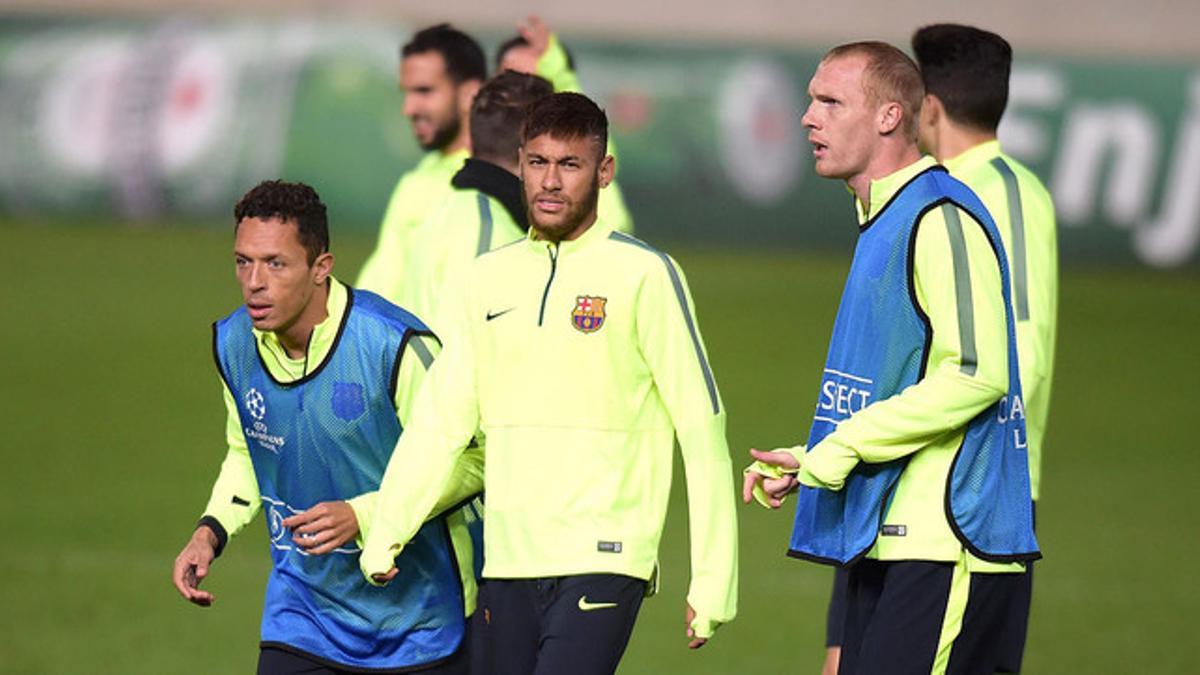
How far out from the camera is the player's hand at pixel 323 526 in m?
5.71

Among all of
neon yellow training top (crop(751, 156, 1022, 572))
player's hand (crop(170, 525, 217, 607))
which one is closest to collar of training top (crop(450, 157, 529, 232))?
player's hand (crop(170, 525, 217, 607))

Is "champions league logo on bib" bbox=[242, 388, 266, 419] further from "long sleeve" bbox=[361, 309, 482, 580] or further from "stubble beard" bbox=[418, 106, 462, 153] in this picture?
"stubble beard" bbox=[418, 106, 462, 153]

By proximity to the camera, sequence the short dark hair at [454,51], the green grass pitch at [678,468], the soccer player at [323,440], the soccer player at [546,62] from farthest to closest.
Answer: the green grass pitch at [678,468]
the soccer player at [546,62]
the short dark hair at [454,51]
the soccer player at [323,440]

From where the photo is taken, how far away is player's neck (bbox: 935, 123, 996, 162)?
712 centimetres

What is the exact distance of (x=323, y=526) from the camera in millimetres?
5730

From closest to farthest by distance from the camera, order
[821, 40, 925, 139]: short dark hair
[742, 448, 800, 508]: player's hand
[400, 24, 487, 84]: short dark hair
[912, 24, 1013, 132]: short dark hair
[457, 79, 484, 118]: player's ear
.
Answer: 1. [742, 448, 800, 508]: player's hand
2. [821, 40, 925, 139]: short dark hair
3. [912, 24, 1013, 132]: short dark hair
4. [457, 79, 484, 118]: player's ear
5. [400, 24, 487, 84]: short dark hair

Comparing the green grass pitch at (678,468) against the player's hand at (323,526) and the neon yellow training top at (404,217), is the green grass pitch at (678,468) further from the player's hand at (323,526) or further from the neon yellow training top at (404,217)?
the player's hand at (323,526)

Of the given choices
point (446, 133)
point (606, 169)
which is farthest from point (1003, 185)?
point (446, 133)

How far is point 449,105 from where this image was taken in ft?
29.3

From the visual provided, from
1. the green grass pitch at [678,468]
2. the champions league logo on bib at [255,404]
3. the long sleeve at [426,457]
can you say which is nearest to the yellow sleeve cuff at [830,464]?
the long sleeve at [426,457]

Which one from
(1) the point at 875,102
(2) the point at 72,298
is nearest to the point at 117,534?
(1) the point at 875,102

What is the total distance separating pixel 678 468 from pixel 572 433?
372 inches

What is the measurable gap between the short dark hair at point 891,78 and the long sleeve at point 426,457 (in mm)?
1260

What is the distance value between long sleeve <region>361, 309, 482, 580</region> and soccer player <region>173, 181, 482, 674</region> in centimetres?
9
